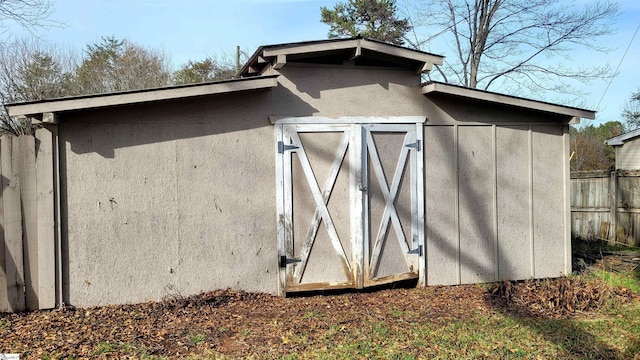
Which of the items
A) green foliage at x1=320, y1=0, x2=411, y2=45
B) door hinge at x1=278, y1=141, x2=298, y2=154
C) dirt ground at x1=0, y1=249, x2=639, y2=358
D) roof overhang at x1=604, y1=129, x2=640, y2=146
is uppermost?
green foliage at x1=320, y1=0, x2=411, y2=45

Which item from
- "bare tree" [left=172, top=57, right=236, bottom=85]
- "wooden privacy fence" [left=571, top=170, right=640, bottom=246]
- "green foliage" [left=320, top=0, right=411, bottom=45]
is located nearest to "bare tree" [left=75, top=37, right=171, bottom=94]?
"bare tree" [left=172, top=57, right=236, bottom=85]

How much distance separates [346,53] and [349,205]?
206 cm

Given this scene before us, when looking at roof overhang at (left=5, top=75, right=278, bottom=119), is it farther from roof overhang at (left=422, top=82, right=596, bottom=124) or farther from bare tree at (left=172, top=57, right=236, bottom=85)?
bare tree at (left=172, top=57, right=236, bottom=85)

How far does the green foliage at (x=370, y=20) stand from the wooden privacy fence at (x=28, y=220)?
17842 millimetres

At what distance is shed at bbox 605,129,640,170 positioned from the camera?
1430 cm

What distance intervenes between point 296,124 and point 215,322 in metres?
2.69

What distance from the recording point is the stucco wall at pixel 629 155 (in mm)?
14336

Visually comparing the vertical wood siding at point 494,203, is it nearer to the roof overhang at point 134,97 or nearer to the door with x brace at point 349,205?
the door with x brace at point 349,205

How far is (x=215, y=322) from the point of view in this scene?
568 centimetres

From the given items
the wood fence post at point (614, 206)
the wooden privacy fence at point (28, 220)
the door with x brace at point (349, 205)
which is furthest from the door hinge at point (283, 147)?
the wood fence post at point (614, 206)

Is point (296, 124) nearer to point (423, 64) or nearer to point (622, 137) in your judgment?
point (423, 64)

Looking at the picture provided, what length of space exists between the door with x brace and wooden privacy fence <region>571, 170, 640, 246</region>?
24.5ft

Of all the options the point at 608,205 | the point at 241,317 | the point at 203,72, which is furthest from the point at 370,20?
the point at 241,317

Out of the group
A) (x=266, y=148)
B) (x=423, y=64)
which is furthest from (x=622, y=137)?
(x=266, y=148)
